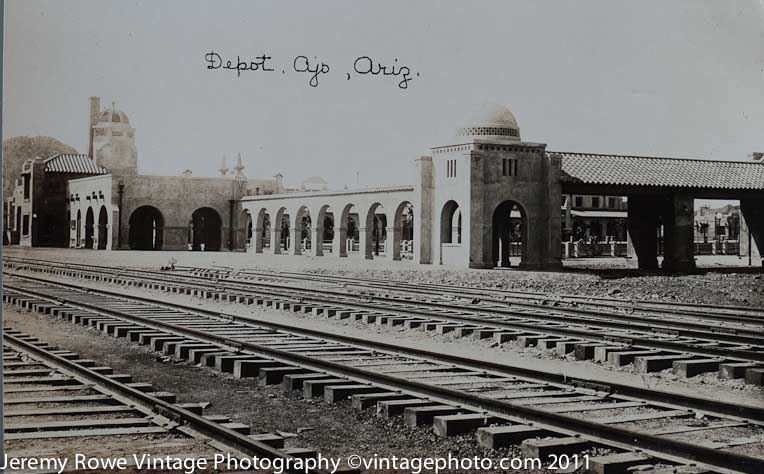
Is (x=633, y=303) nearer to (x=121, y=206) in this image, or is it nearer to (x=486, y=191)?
(x=486, y=191)

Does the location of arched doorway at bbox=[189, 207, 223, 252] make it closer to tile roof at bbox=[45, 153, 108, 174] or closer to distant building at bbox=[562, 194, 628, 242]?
tile roof at bbox=[45, 153, 108, 174]

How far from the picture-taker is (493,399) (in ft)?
22.5

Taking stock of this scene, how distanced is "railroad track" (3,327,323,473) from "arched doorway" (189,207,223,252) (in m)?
49.7

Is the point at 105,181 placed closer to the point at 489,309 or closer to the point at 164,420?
the point at 489,309

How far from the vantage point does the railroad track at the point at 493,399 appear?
5.60 m

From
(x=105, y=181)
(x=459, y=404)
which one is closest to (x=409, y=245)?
(x=105, y=181)

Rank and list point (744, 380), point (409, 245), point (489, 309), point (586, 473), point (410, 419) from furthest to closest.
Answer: point (409, 245)
point (489, 309)
point (744, 380)
point (410, 419)
point (586, 473)

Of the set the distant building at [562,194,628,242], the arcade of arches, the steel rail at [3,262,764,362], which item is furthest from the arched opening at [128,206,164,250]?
the steel rail at [3,262,764,362]

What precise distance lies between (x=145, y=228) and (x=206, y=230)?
13.9ft

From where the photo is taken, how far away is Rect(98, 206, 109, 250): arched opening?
4964cm

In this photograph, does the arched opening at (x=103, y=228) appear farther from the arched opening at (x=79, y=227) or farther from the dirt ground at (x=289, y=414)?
the dirt ground at (x=289, y=414)

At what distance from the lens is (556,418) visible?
20.5ft

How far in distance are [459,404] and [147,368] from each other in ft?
13.7

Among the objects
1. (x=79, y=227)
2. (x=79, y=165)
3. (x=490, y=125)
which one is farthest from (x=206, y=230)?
(x=490, y=125)
